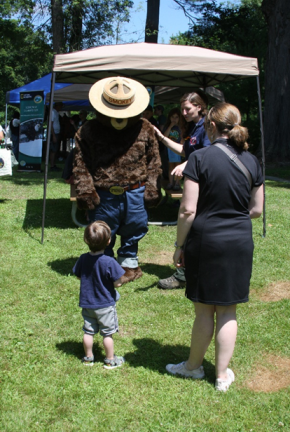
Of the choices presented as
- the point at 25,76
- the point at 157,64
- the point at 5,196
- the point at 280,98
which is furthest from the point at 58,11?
the point at 25,76

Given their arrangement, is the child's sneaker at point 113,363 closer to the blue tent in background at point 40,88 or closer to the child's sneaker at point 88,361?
the child's sneaker at point 88,361

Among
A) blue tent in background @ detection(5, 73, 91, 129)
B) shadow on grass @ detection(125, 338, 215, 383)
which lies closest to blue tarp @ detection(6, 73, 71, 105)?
blue tent in background @ detection(5, 73, 91, 129)

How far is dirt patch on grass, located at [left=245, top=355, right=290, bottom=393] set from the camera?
307cm

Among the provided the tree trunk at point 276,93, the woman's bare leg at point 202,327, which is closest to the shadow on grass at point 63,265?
the woman's bare leg at point 202,327

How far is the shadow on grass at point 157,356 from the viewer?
326 cm

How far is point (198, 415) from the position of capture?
2.72 meters

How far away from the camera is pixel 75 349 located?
3.46 m

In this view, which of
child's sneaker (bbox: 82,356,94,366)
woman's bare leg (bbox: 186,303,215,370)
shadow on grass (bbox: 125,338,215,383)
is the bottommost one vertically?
shadow on grass (bbox: 125,338,215,383)

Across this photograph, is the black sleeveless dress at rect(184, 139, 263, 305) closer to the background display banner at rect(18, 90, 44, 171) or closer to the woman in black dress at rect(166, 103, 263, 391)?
the woman in black dress at rect(166, 103, 263, 391)

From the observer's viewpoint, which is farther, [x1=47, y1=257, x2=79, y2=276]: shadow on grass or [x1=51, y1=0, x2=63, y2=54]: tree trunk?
[x1=51, y1=0, x2=63, y2=54]: tree trunk

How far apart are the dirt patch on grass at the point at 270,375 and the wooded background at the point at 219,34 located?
13.3 metres

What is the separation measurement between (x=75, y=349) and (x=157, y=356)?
61 centimetres

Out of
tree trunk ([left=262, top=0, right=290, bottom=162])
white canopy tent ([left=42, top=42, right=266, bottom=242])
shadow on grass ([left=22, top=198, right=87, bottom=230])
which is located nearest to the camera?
white canopy tent ([left=42, top=42, right=266, bottom=242])

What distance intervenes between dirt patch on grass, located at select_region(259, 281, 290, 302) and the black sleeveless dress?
1.90 m
